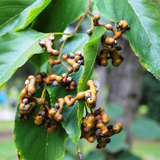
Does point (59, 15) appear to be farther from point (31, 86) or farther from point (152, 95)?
point (152, 95)

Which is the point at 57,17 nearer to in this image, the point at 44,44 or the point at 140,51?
the point at 44,44

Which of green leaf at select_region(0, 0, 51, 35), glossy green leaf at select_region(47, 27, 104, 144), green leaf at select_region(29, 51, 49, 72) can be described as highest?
green leaf at select_region(0, 0, 51, 35)

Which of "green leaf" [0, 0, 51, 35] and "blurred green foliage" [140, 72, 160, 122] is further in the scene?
"blurred green foliage" [140, 72, 160, 122]

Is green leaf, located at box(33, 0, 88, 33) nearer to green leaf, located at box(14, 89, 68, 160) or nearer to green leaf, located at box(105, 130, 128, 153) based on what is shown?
green leaf, located at box(14, 89, 68, 160)

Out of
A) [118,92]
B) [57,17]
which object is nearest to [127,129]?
[118,92]

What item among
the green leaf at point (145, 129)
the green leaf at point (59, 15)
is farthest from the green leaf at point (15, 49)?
the green leaf at point (145, 129)

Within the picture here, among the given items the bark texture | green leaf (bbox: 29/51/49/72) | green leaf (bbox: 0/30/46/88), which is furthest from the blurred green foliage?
green leaf (bbox: 0/30/46/88)

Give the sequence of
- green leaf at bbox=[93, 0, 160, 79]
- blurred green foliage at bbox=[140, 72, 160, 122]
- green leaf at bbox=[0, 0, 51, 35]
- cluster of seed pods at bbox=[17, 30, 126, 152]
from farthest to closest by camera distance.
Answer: blurred green foliage at bbox=[140, 72, 160, 122] < green leaf at bbox=[0, 0, 51, 35] < green leaf at bbox=[93, 0, 160, 79] < cluster of seed pods at bbox=[17, 30, 126, 152]
